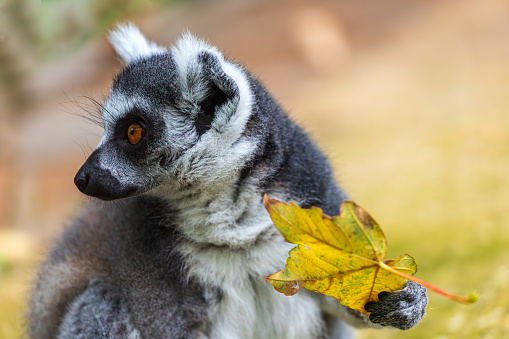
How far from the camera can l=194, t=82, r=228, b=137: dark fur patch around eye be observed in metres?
2.81

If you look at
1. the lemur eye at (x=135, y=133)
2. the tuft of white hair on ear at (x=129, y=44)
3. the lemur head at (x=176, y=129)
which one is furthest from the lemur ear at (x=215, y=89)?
the tuft of white hair on ear at (x=129, y=44)

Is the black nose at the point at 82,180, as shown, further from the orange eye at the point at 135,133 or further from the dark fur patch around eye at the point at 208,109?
the dark fur patch around eye at the point at 208,109

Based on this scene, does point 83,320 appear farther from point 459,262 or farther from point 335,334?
point 459,262

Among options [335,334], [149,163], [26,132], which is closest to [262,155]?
[149,163]

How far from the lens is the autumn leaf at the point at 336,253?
82.4 inches

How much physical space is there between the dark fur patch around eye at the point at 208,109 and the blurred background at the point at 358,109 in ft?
1.94

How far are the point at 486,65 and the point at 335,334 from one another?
797 centimetres

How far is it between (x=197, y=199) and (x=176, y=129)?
0.37m

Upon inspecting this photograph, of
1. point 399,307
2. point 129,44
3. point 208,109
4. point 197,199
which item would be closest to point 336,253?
point 399,307

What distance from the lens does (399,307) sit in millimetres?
2549

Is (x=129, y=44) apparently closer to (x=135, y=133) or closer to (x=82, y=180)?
(x=135, y=133)

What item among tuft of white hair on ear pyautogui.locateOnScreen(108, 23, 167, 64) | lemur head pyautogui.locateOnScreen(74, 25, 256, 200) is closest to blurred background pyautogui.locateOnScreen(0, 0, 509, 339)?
tuft of white hair on ear pyautogui.locateOnScreen(108, 23, 167, 64)

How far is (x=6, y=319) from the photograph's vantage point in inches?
207

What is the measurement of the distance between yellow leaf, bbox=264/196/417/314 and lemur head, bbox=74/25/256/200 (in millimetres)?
654
